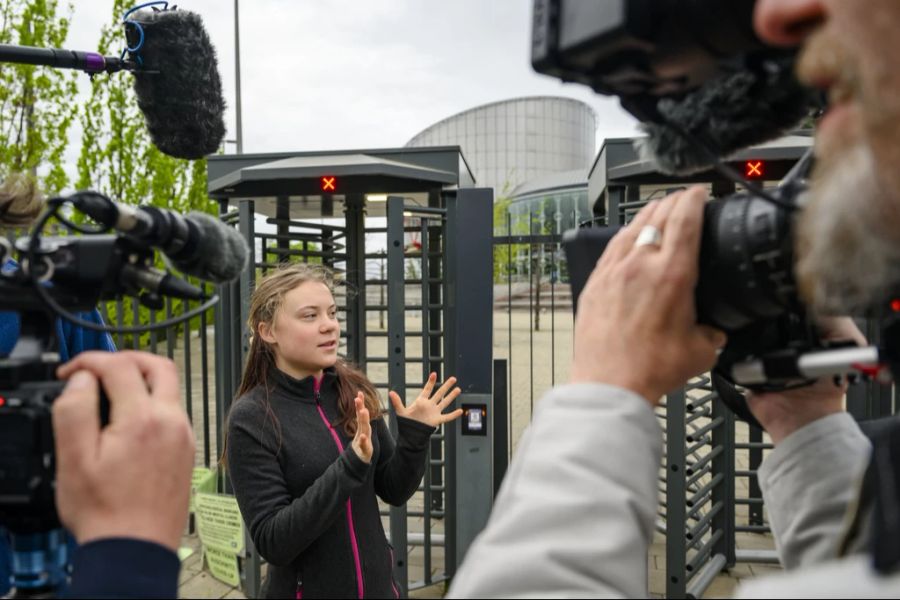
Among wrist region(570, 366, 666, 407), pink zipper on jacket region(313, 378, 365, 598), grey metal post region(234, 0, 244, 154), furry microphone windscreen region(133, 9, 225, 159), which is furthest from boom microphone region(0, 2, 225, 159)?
grey metal post region(234, 0, 244, 154)

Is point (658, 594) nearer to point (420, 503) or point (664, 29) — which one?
point (420, 503)

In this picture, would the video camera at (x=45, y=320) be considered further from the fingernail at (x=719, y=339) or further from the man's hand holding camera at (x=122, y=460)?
the fingernail at (x=719, y=339)

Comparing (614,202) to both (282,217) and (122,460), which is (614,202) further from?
(122,460)

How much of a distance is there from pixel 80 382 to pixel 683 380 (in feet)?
2.78

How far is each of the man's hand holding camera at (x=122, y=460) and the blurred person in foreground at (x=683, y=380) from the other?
1.31 ft

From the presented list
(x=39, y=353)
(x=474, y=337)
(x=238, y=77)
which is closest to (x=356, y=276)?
(x=474, y=337)

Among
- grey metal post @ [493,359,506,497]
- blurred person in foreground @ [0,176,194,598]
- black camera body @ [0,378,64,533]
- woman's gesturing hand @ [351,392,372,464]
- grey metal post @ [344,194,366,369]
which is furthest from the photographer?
grey metal post @ [344,194,366,369]

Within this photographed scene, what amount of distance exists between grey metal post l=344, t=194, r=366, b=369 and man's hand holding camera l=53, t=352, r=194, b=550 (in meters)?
4.15

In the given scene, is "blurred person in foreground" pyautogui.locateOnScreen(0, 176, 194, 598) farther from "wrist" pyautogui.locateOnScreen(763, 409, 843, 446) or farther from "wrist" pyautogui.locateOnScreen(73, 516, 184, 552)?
"wrist" pyautogui.locateOnScreen(763, 409, 843, 446)

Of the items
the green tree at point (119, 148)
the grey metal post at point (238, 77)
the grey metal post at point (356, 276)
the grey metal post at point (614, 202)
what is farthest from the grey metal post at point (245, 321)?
the grey metal post at point (238, 77)

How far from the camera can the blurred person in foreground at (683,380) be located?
2.29 feet

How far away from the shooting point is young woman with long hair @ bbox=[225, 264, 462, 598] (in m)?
2.22

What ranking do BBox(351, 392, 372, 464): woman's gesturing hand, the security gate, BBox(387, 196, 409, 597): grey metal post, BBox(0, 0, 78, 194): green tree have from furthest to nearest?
1. BBox(0, 0, 78, 194): green tree
2. the security gate
3. BBox(387, 196, 409, 597): grey metal post
4. BBox(351, 392, 372, 464): woman's gesturing hand

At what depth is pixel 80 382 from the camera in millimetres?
881
